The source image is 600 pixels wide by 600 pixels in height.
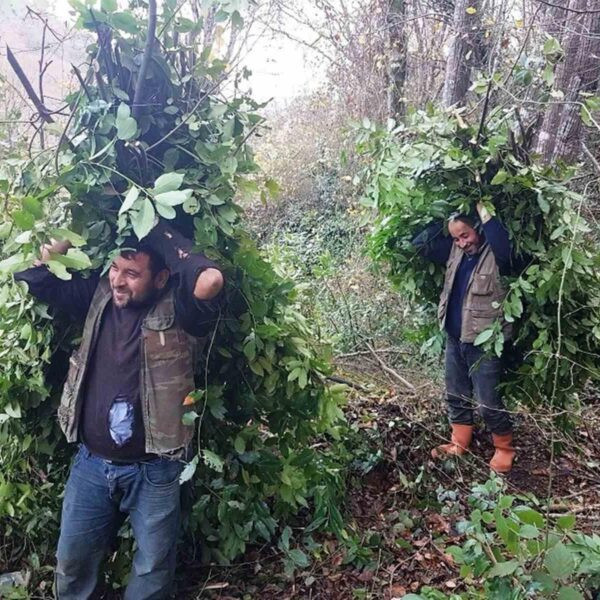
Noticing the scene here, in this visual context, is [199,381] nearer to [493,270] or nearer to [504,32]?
[493,270]

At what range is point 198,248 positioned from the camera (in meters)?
2.18

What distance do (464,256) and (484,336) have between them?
55 centimetres

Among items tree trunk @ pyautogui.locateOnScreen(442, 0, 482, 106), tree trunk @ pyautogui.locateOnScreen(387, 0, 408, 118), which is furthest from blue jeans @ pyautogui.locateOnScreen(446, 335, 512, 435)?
tree trunk @ pyautogui.locateOnScreen(387, 0, 408, 118)

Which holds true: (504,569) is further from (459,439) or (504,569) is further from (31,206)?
(459,439)

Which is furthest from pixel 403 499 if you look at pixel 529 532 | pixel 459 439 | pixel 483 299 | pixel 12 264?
pixel 12 264

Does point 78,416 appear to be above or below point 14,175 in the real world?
below

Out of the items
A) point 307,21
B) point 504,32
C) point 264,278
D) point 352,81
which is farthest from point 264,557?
point 307,21

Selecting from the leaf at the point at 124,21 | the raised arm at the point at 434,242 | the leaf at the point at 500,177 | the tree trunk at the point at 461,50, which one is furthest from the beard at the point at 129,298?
the tree trunk at the point at 461,50

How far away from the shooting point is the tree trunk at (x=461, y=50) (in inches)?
227

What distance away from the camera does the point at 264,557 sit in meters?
2.96

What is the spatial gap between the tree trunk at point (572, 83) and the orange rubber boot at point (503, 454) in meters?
2.15

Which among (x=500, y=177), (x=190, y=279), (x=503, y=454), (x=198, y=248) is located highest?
(x=500, y=177)

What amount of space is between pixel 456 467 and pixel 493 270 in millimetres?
1228

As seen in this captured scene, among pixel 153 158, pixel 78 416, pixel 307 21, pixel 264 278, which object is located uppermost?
pixel 307 21
